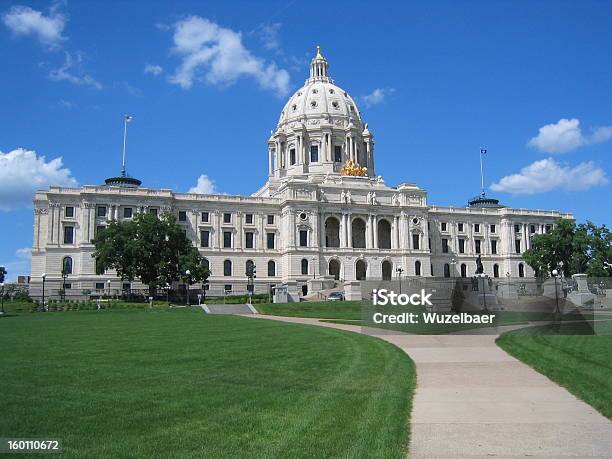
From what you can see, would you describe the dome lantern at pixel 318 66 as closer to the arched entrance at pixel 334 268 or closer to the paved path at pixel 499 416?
the arched entrance at pixel 334 268

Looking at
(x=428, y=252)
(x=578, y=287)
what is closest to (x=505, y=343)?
(x=578, y=287)

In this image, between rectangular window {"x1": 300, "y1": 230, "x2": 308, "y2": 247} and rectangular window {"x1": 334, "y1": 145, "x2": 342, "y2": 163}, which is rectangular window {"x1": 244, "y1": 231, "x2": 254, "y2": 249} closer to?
rectangular window {"x1": 300, "y1": 230, "x2": 308, "y2": 247}

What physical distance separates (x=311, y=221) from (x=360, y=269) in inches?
552

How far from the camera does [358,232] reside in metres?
112

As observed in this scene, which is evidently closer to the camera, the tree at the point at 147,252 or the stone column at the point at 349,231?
the tree at the point at 147,252

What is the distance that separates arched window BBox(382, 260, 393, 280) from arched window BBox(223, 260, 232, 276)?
29.9 m

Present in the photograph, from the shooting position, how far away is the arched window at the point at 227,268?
103312 millimetres

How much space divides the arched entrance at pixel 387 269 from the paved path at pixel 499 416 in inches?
Result: 3601

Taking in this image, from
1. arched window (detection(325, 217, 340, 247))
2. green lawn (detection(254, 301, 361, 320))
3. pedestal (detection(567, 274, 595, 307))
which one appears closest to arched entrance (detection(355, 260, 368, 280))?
arched window (detection(325, 217, 340, 247))

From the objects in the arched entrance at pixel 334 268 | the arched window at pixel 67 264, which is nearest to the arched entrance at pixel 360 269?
the arched entrance at pixel 334 268

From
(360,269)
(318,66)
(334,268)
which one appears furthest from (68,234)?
(318,66)

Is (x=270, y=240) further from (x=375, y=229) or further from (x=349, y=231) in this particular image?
(x=375, y=229)

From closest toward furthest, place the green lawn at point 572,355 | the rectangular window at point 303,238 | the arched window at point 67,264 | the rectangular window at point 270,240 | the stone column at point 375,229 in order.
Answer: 1. the green lawn at point 572,355
2. the arched window at point 67,264
3. the rectangular window at point 303,238
4. the rectangular window at point 270,240
5. the stone column at point 375,229

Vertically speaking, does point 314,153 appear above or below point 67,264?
above
